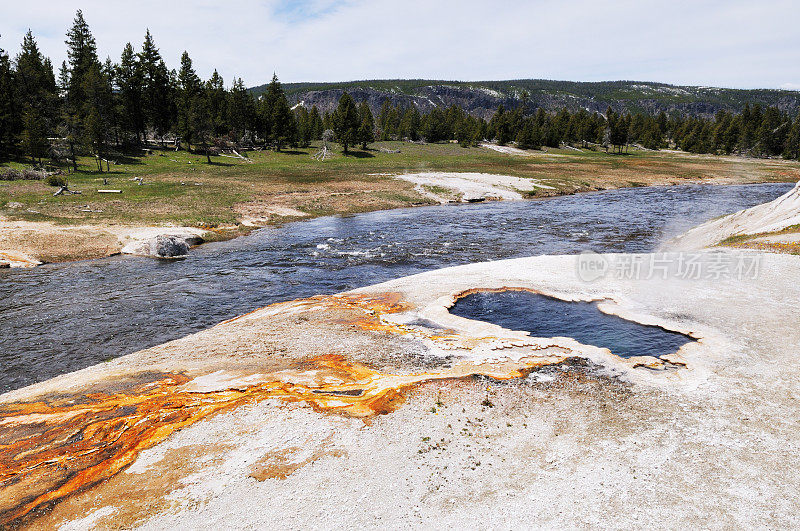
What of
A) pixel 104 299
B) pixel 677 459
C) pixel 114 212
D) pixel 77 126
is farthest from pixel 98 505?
pixel 77 126

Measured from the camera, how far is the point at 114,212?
37.9 metres

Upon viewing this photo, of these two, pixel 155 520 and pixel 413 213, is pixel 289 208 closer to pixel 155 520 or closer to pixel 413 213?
pixel 413 213

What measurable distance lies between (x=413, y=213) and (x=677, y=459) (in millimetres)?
39788

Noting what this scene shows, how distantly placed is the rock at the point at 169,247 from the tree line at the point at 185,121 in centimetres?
3684

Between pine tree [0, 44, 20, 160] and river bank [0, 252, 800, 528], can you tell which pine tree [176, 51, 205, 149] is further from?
river bank [0, 252, 800, 528]

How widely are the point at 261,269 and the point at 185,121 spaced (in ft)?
220

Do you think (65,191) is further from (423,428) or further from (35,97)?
(423,428)

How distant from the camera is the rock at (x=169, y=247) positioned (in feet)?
93.3

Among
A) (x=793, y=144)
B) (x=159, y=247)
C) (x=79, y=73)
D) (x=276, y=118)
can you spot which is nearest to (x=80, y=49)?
(x=79, y=73)

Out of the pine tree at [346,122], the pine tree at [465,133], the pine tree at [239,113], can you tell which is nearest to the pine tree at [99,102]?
the pine tree at [239,113]

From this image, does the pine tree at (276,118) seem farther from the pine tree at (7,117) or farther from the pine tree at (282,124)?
the pine tree at (7,117)

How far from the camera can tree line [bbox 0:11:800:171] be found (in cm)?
6056

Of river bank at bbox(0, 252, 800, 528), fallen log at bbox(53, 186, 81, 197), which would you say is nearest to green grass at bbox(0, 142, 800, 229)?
fallen log at bbox(53, 186, 81, 197)

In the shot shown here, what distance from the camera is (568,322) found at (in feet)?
53.9
